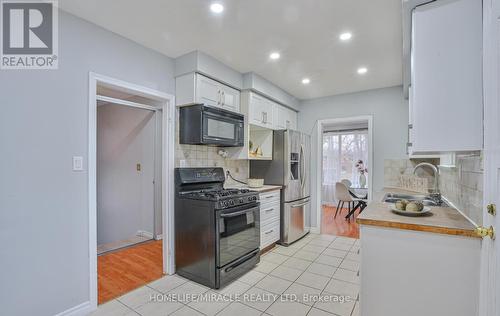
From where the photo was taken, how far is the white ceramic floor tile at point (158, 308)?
198 cm

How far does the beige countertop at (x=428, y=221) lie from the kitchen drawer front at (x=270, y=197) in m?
1.58

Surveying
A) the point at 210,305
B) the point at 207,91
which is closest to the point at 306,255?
the point at 210,305

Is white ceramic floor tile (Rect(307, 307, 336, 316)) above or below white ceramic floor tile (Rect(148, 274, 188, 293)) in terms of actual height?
above

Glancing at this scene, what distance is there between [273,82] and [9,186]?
312 centimetres

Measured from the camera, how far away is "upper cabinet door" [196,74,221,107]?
2.65 metres

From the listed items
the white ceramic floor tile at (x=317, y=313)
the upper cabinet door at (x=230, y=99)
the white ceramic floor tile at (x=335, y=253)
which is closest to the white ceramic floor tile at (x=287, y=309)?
the white ceramic floor tile at (x=317, y=313)

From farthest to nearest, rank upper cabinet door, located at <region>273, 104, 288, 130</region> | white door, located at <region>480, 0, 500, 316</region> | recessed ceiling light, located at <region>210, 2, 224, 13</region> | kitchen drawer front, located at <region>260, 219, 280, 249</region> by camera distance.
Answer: upper cabinet door, located at <region>273, 104, 288, 130</region>, kitchen drawer front, located at <region>260, 219, 280, 249</region>, recessed ceiling light, located at <region>210, 2, 224, 13</region>, white door, located at <region>480, 0, 500, 316</region>

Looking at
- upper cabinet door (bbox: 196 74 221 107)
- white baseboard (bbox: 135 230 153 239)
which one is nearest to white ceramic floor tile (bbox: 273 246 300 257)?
white baseboard (bbox: 135 230 153 239)

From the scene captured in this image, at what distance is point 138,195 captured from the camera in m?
4.10

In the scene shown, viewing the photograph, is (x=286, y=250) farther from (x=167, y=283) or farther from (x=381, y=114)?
(x=381, y=114)

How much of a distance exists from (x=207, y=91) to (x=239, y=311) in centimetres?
224

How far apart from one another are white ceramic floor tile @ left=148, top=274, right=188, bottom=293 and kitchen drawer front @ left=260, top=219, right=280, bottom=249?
1.11m

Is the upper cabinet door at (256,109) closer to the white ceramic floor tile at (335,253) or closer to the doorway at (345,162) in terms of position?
the white ceramic floor tile at (335,253)

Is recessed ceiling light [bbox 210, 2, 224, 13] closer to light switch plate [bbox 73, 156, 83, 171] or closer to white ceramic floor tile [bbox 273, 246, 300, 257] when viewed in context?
light switch plate [bbox 73, 156, 83, 171]
